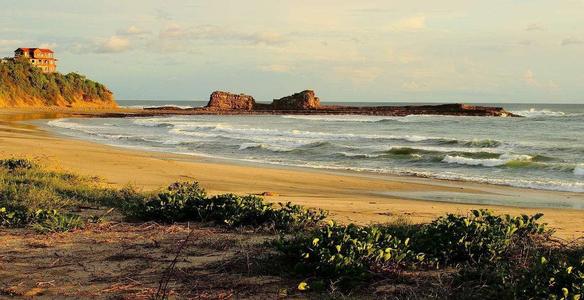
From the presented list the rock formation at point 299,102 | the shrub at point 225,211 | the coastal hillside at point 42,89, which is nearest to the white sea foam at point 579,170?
the shrub at point 225,211

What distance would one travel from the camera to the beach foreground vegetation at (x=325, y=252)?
388cm

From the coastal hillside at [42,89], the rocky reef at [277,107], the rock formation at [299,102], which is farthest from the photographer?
the rock formation at [299,102]

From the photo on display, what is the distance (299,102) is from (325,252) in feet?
294

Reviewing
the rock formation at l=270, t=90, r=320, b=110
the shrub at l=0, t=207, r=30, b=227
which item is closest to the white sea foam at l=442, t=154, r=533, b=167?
the shrub at l=0, t=207, r=30, b=227

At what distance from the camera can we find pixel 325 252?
4.29 meters

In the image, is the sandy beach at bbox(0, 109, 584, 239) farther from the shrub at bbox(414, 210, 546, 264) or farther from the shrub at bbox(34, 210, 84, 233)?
the shrub at bbox(34, 210, 84, 233)

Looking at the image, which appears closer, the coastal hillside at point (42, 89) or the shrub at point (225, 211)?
the shrub at point (225, 211)

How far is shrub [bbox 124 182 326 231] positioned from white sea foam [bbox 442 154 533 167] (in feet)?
45.3

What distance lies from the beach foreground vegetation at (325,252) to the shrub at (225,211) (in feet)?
0.04

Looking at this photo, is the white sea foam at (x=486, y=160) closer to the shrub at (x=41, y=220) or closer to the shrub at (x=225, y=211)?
the shrub at (x=225, y=211)

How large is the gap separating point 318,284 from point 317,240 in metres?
0.45

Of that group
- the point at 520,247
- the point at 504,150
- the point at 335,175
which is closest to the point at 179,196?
the point at 520,247

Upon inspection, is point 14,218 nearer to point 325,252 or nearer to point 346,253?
point 325,252

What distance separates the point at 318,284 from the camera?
158 inches
